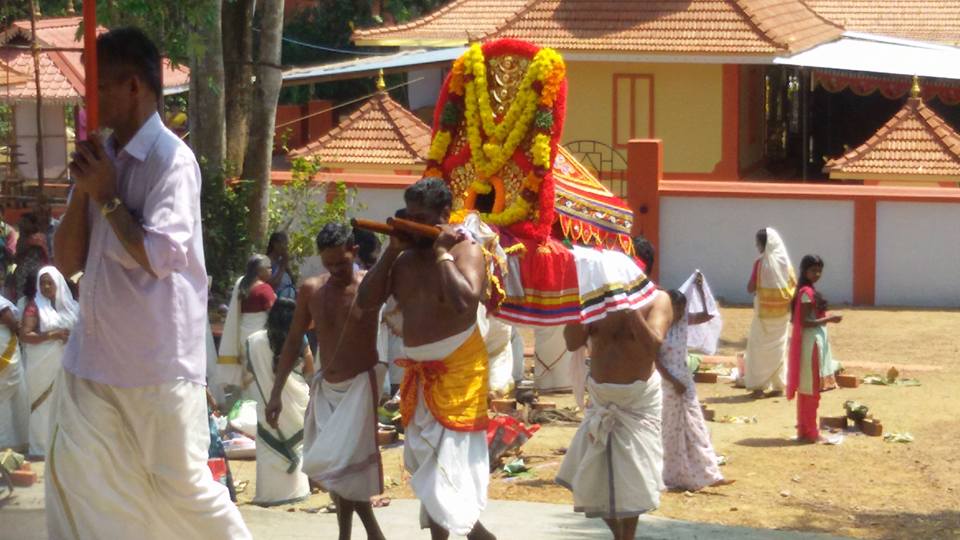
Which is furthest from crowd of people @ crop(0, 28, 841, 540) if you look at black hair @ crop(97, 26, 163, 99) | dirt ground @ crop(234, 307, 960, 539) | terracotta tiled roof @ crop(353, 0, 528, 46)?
terracotta tiled roof @ crop(353, 0, 528, 46)

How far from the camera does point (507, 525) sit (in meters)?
8.06

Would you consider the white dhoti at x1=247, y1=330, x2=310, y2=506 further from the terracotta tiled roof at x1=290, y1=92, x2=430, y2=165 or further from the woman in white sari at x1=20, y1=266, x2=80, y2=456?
the terracotta tiled roof at x1=290, y1=92, x2=430, y2=165

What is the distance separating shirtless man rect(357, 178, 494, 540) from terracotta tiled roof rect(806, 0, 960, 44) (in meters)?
24.9

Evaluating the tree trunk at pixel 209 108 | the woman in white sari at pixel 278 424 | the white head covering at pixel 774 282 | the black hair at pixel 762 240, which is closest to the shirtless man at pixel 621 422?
the woman in white sari at pixel 278 424

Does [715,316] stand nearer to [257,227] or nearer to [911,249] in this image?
[257,227]

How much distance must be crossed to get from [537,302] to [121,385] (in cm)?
317

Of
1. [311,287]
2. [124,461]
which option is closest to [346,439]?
[311,287]

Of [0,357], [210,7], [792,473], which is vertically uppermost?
[210,7]

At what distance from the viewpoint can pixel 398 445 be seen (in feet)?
37.3

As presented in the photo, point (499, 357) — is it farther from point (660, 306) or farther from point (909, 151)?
point (909, 151)

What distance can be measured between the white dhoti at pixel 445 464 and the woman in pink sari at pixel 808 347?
5.16 meters

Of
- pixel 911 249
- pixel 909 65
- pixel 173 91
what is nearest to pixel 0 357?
pixel 911 249

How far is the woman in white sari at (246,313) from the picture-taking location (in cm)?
1084

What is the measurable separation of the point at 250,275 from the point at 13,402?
5.85 ft
